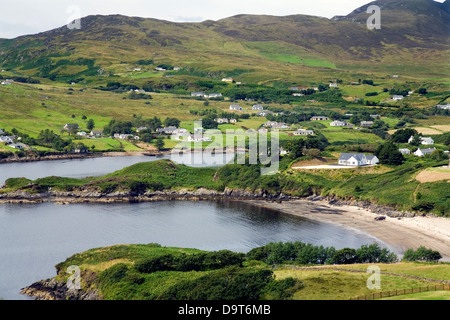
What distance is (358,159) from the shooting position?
9362cm

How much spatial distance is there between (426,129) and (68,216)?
8650 centimetres

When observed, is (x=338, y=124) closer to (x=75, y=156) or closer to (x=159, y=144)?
(x=159, y=144)

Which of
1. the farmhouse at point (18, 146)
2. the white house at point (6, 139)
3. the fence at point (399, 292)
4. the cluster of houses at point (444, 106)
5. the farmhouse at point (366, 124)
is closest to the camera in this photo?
the fence at point (399, 292)

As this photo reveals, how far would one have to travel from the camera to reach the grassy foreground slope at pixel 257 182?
8138cm

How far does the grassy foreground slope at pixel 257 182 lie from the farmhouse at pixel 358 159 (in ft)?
8.56

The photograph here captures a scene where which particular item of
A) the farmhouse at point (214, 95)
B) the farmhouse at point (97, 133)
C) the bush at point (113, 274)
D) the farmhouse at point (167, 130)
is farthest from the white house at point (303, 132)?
the bush at point (113, 274)

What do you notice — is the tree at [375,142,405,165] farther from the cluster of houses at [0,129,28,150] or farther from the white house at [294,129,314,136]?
the cluster of houses at [0,129,28,150]

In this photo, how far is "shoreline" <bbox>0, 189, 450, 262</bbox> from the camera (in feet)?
210

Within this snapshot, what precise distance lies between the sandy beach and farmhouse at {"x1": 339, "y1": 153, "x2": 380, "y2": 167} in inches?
512

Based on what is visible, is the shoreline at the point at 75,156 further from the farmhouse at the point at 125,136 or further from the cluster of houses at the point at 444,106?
the cluster of houses at the point at 444,106

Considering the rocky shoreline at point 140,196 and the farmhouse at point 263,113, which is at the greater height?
the farmhouse at point 263,113

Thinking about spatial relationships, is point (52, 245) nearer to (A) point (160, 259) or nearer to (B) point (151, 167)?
(A) point (160, 259)

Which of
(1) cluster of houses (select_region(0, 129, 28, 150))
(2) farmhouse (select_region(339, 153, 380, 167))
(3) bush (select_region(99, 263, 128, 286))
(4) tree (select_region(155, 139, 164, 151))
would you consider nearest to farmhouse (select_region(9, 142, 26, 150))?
(1) cluster of houses (select_region(0, 129, 28, 150))

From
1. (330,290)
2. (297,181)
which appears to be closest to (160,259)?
(330,290)
